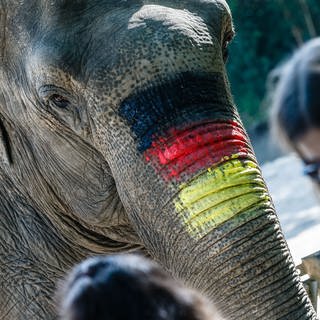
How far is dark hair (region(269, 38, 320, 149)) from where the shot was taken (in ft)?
8.08

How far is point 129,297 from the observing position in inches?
88.6

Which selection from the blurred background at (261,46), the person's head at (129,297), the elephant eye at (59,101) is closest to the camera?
the person's head at (129,297)

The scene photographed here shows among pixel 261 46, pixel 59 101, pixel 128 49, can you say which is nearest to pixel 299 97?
pixel 128 49

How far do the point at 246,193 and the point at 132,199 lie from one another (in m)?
0.54

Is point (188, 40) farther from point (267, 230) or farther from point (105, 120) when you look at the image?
point (267, 230)

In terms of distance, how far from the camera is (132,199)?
434cm

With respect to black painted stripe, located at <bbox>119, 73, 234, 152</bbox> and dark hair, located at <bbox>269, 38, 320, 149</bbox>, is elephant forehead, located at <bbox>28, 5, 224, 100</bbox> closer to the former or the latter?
black painted stripe, located at <bbox>119, 73, 234, 152</bbox>

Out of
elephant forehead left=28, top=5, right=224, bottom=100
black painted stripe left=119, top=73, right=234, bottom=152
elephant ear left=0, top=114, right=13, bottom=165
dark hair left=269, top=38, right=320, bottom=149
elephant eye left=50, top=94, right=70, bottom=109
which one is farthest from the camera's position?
elephant ear left=0, top=114, right=13, bottom=165

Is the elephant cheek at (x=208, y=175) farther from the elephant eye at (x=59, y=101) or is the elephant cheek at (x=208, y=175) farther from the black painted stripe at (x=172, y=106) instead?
the elephant eye at (x=59, y=101)

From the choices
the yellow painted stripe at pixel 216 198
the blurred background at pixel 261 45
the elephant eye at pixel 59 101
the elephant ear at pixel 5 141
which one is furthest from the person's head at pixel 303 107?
the blurred background at pixel 261 45

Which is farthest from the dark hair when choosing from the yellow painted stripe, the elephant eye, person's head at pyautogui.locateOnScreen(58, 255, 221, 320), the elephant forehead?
the elephant eye

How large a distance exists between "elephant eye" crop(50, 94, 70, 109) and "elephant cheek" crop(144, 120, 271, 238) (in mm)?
684

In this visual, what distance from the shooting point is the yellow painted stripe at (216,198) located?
3.97 m

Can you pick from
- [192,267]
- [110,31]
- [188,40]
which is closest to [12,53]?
[110,31]
